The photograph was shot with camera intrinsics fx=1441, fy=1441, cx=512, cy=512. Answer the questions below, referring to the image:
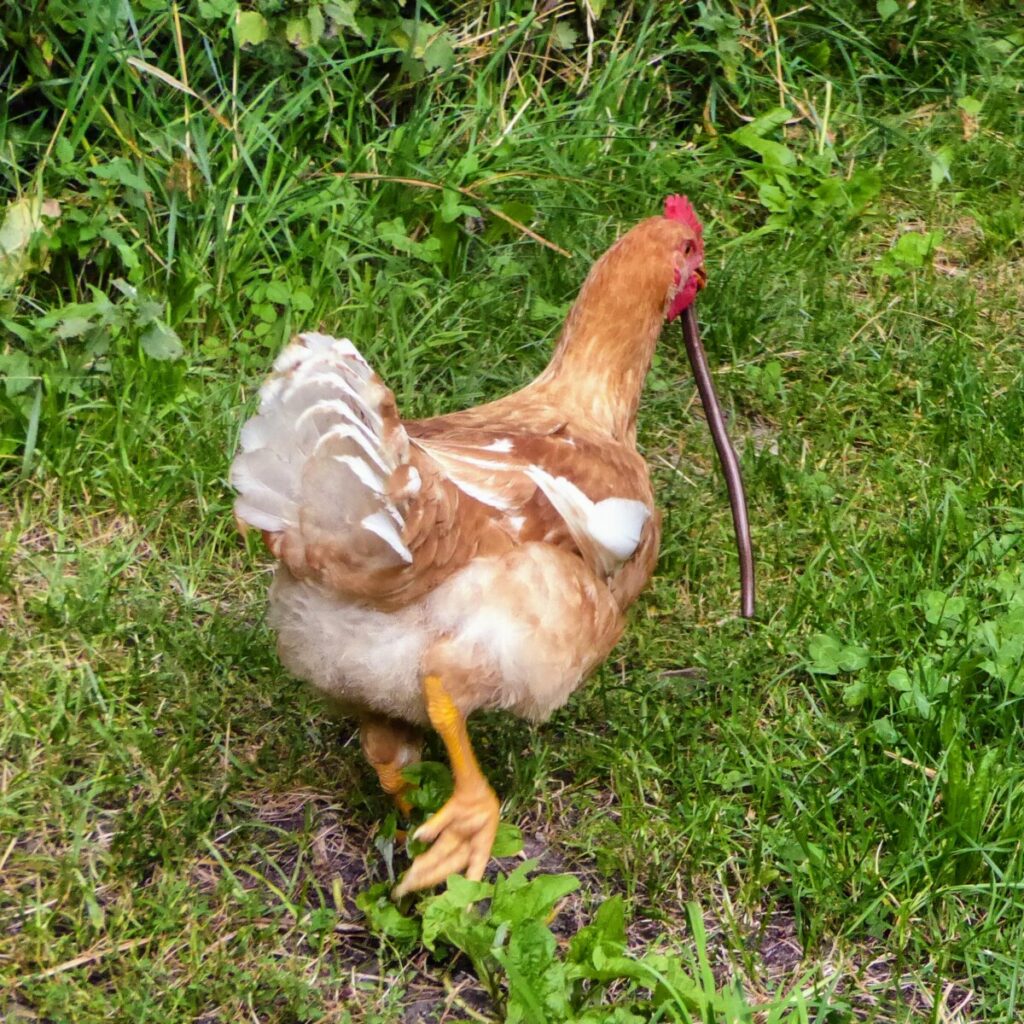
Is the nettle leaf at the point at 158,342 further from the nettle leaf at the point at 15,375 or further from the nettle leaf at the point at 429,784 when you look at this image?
the nettle leaf at the point at 429,784

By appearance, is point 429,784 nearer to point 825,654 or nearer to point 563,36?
point 825,654

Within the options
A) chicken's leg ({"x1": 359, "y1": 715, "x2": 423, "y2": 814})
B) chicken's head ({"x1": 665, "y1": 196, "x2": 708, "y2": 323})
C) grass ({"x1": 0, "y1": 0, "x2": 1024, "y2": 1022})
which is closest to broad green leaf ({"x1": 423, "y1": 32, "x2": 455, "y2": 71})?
grass ({"x1": 0, "y1": 0, "x2": 1024, "y2": 1022})

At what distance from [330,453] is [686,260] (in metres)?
1.44

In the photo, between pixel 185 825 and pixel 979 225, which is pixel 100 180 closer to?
pixel 185 825

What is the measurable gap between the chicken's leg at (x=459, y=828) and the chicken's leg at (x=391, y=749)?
0.26m

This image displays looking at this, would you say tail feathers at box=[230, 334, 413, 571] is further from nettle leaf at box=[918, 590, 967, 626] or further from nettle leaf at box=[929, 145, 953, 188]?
nettle leaf at box=[929, 145, 953, 188]

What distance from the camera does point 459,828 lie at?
2.75 metres

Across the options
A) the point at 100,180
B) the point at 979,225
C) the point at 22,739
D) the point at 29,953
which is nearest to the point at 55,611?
the point at 22,739

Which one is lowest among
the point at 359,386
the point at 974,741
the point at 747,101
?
the point at 974,741

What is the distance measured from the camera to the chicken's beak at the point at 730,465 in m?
3.43

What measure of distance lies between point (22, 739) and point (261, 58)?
217 cm

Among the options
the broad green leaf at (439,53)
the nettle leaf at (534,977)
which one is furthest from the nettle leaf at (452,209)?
the nettle leaf at (534,977)

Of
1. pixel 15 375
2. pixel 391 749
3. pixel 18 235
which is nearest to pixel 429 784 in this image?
pixel 391 749

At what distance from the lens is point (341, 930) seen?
286cm
